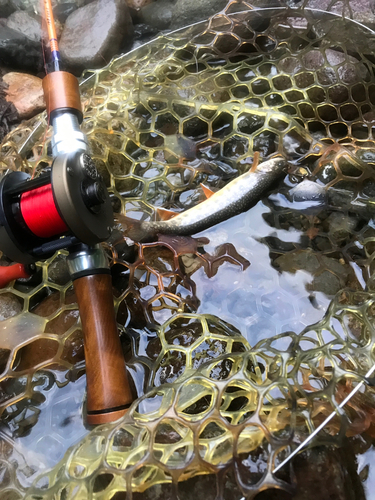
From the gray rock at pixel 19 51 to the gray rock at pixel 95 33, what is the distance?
28 centimetres

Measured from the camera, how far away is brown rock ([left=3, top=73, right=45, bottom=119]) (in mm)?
3315

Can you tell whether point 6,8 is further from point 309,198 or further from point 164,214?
point 309,198

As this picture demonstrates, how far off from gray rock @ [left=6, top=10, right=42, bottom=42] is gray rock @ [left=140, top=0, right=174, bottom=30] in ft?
3.60

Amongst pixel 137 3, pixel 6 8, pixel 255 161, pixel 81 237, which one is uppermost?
pixel 6 8

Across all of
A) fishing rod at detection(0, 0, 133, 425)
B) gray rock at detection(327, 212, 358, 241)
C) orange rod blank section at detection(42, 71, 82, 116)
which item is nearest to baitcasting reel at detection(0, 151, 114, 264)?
fishing rod at detection(0, 0, 133, 425)

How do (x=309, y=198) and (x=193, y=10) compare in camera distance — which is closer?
(x=309, y=198)

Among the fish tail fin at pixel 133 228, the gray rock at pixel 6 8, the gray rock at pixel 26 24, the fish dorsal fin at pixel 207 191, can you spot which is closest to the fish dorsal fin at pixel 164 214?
the fish tail fin at pixel 133 228

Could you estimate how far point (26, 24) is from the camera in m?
3.82

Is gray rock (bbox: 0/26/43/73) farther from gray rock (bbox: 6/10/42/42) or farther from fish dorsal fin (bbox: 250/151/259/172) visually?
fish dorsal fin (bbox: 250/151/259/172)

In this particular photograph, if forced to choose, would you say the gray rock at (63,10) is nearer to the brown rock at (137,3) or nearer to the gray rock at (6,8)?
the gray rock at (6,8)

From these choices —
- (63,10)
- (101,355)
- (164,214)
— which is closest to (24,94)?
(63,10)

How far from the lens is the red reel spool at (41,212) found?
1.56 metres

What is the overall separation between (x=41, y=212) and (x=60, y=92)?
0.70 metres

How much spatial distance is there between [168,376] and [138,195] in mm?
1206
